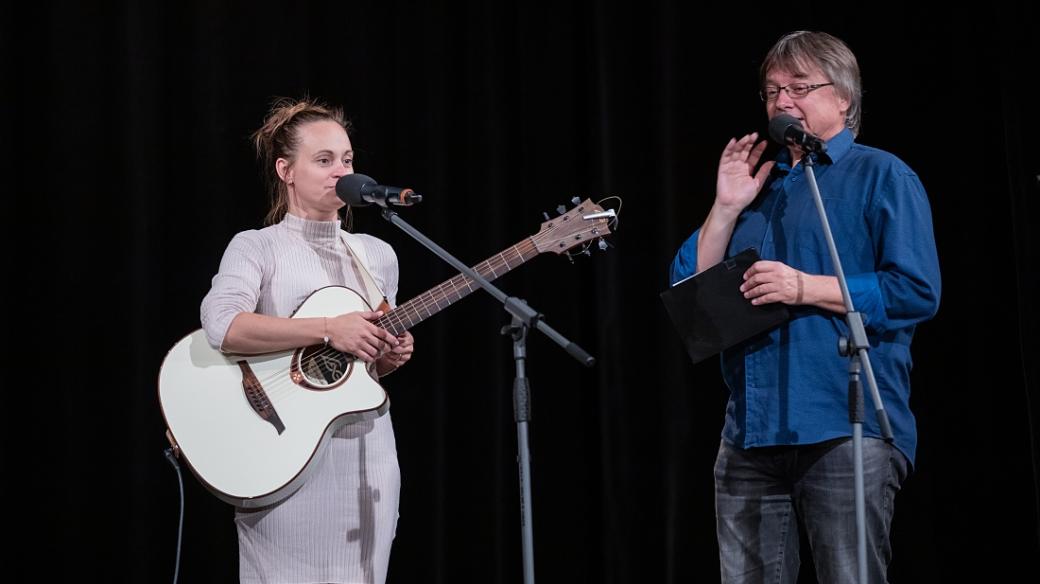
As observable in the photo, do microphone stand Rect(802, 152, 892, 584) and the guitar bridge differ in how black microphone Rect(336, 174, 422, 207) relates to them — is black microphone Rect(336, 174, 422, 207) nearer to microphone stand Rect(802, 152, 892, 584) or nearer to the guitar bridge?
the guitar bridge

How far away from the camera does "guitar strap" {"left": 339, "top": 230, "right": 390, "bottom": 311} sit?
2.73m

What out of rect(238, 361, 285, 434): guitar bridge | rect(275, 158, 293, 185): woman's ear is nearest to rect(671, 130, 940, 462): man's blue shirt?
rect(238, 361, 285, 434): guitar bridge

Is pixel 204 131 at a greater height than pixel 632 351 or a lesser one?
greater

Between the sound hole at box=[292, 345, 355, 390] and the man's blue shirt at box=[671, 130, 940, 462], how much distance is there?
0.97 metres

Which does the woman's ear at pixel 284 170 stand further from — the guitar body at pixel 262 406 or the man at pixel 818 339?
the man at pixel 818 339

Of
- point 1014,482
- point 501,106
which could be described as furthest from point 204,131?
point 1014,482

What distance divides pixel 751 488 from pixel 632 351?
1.61 m

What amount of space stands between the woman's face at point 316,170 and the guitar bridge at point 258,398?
0.44 meters

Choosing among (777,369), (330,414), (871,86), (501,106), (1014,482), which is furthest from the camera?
(501,106)

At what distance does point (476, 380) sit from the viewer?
149 inches

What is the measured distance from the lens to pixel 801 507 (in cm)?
207

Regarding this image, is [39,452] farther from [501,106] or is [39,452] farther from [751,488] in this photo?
[751,488]

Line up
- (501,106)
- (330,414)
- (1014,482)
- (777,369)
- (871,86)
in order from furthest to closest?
(501,106) → (871,86) → (1014,482) → (330,414) → (777,369)

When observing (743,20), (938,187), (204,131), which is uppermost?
(743,20)
